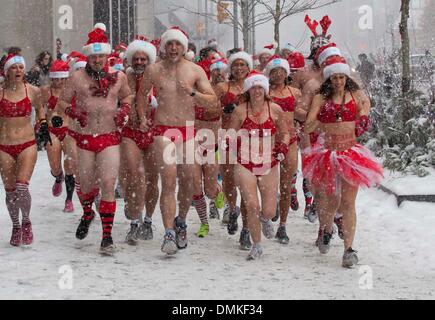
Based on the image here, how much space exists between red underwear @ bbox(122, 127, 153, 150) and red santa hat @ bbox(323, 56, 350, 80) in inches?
79.5

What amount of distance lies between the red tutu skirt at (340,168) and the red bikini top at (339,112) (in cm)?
31

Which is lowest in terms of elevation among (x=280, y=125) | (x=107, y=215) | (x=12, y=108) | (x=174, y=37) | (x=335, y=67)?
(x=107, y=215)

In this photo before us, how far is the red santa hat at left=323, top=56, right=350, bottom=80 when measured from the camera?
23.7ft

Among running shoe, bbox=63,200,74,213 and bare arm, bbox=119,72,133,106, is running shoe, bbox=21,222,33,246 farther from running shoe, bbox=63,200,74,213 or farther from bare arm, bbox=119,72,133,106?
running shoe, bbox=63,200,74,213

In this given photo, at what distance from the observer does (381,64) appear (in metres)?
16.0

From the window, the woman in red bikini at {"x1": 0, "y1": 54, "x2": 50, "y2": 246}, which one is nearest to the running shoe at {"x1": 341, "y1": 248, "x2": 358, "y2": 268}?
the woman in red bikini at {"x1": 0, "y1": 54, "x2": 50, "y2": 246}

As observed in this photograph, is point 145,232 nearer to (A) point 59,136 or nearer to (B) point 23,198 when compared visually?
(B) point 23,198

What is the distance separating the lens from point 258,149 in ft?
24.5

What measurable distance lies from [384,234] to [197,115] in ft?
9.03

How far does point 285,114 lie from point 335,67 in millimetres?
1443

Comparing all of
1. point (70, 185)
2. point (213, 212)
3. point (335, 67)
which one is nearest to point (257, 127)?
point (335, 67)

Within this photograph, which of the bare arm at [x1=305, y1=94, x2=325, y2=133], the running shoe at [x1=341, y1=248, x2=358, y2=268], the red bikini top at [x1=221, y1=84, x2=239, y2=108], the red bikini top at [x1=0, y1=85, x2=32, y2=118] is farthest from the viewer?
the red bikini top at [x1=221, y1=84, x2=239, y2=108]

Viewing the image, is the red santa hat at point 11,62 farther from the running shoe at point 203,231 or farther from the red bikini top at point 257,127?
the running shoe at point 203,231
